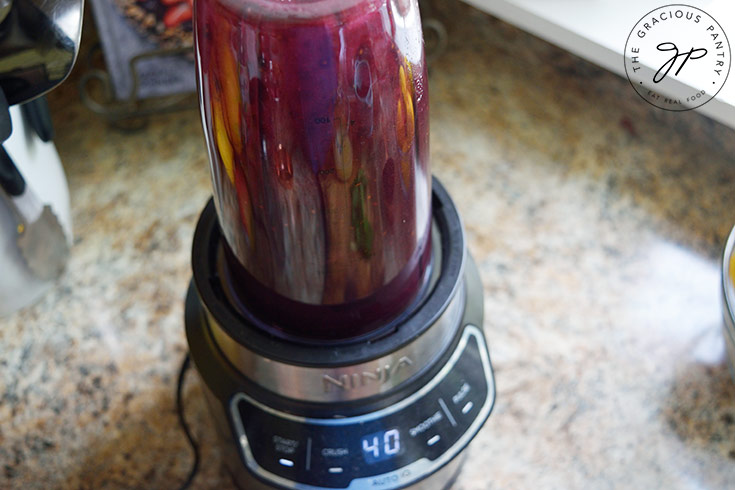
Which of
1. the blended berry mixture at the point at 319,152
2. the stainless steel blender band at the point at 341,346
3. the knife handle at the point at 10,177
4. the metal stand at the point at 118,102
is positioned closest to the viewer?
the blended berry mixture at the point at 319,152

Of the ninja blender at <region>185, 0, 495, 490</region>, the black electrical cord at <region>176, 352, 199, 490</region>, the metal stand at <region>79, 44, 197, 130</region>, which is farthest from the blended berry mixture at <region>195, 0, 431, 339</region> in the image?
the metal stand at <region>79, 44, 197, 130</region>

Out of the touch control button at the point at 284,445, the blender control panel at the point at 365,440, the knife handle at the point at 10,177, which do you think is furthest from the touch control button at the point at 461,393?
the knife handle at the point at 10,177

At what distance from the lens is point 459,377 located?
60 cm

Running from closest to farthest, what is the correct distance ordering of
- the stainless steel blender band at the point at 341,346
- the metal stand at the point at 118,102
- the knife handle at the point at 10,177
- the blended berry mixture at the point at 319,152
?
1. the blended berry mixture at the point at 319,152
2. the stainless steel blender band at the point at 341,346
3. the knife handle at the point at 10,177
4. the metal stand at the point at 118,102

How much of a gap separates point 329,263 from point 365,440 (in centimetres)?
15

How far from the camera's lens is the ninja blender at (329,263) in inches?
16.4

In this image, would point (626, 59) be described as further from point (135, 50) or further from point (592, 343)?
point (135, 50)

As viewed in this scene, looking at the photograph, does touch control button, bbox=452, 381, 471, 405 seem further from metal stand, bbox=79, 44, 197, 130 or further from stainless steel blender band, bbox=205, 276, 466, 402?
metal stand, bbox=79, 44, 197, 130

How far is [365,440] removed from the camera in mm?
573

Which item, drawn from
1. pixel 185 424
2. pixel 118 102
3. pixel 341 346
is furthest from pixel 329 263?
pixel 118 102

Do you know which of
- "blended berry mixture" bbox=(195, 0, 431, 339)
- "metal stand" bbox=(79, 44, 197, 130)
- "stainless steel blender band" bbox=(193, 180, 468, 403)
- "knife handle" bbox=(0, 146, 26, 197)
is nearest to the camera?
"blended berry mixture" bbox=(195, 0, 431, 339)

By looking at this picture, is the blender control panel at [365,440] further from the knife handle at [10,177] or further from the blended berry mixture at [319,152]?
the knife handle at [10,177]

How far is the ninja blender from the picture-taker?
0.42 meters

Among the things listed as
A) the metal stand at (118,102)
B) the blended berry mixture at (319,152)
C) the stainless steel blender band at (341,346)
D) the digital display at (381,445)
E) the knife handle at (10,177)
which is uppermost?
the blended berry mixture at (319,152)
